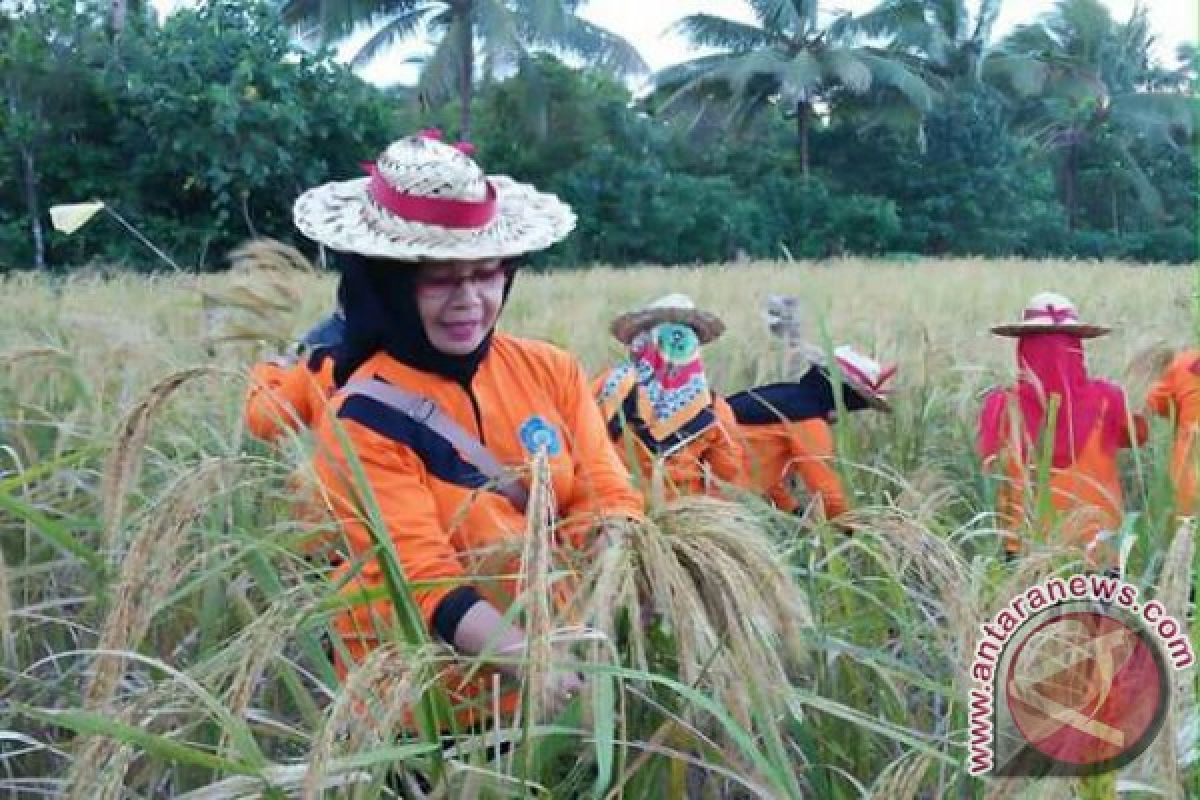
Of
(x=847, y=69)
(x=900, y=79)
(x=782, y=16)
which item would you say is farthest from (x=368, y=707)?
(x=782, y=16)

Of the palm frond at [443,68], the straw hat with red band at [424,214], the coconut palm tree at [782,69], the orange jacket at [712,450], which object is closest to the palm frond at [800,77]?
the coconut palm tree at [782,69]

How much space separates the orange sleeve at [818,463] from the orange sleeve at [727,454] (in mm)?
111

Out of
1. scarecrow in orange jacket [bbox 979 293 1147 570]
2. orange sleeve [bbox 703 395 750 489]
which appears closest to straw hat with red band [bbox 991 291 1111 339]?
scarecrow in orange jacket [bbox 979 293 1147 570]

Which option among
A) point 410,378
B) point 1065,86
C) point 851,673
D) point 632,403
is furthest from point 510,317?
point 1065,86

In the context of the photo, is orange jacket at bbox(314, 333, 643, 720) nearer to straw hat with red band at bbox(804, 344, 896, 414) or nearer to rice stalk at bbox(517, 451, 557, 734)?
rice stalk at bbox(517, 451, 557, 734)

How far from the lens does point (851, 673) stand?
47.8 inches

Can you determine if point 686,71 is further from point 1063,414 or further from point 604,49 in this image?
point 1063,414

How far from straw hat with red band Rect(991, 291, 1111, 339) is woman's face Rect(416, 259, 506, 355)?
1.47 m

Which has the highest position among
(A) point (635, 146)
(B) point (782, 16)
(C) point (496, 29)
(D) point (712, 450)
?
(B) point (782, 16)

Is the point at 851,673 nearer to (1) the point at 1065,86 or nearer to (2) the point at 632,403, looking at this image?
(2) the point at 632,403

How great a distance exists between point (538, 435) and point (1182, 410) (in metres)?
1.33

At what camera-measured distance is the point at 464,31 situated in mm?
19641

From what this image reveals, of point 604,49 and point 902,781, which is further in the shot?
point 604,49

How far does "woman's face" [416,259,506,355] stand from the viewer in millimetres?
1608
